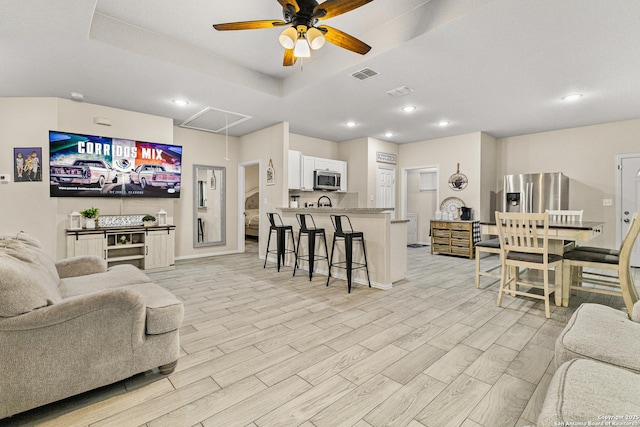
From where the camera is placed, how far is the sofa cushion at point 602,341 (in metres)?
1.31

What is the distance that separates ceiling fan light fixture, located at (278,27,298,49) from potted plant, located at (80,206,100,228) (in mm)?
4153

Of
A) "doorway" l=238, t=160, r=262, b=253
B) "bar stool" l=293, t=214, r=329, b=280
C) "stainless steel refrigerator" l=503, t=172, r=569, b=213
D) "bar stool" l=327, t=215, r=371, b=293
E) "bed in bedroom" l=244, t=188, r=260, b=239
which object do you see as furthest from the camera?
"bed in bedroom" l=244, t=188, r=260, b=239

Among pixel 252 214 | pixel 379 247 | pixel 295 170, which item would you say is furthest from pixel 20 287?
pixel 252 214

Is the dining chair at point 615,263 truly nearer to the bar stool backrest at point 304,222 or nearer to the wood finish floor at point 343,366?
the wood finish floor at point 343,366

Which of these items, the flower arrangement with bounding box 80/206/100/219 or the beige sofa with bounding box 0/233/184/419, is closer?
the beige sofa with bounding box 0/233/184/419

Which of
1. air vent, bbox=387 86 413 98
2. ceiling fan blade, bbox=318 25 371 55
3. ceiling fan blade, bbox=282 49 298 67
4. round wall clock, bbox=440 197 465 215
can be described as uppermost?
air vent, bbox=387 86 413 98

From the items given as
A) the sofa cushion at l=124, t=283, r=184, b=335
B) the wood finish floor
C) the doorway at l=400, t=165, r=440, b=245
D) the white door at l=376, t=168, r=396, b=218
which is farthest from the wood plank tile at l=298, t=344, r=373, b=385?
the doorway at l=400, t=165, r=440, b=245

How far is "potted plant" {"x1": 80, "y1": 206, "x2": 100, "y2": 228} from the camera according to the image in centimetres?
467

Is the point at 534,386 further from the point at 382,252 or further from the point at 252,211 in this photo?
the point at 252,211

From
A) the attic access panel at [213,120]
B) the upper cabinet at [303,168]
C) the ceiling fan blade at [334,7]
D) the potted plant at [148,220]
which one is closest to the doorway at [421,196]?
the upper cabinet at [303,168]

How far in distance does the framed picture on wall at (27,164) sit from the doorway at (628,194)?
9677mm

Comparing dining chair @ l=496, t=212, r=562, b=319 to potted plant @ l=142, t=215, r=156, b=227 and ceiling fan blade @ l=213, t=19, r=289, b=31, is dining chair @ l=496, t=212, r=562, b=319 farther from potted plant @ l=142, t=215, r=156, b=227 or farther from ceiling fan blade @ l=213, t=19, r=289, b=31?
potted plant @ l=142, t=215, r=156, b=227

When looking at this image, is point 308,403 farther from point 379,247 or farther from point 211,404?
point 379,247

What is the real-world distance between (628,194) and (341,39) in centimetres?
622
